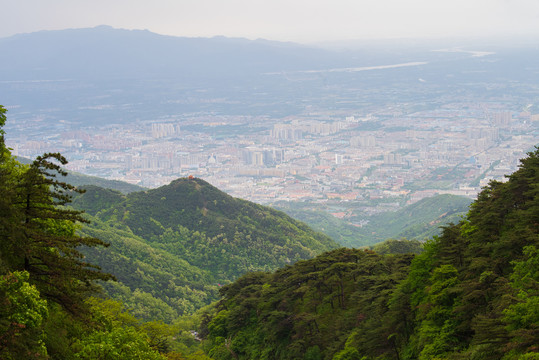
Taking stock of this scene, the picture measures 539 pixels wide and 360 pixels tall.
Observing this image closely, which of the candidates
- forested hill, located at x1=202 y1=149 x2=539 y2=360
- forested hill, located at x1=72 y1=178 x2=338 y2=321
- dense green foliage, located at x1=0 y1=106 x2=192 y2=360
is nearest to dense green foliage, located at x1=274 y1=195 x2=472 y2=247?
forested hill, located at x1=72 y1=178 x2=338 y2=321

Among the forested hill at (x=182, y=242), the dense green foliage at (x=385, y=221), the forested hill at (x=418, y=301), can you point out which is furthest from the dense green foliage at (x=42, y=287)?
the dense green foliage at (x=385, y=221)

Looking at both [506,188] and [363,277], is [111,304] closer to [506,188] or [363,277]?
[363,277]

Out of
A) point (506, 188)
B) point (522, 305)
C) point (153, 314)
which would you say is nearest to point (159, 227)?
point (153, 314)

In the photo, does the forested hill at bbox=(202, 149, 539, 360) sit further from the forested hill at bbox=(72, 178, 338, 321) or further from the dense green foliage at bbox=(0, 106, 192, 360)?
the forested hill at bbox=(72, 178, 338, 321)

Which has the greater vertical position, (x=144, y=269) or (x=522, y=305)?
(x=522, y=305)

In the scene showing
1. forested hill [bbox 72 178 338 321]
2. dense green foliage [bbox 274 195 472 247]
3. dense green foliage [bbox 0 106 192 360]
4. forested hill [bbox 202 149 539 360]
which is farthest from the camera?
dense green foliage [bbox 274 195 472 247]

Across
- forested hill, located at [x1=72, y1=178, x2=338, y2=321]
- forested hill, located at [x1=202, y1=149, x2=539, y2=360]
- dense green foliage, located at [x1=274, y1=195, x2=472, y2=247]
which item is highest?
forested hill, located at [x1=202, y1=149, x2=539, y2=360]

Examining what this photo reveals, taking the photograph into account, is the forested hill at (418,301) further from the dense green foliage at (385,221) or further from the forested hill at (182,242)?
the dense green foliage at (385,221)
